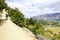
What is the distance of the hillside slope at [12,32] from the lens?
2.98 m

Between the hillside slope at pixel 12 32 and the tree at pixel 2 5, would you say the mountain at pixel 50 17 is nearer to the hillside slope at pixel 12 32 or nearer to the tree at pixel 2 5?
the hillside slope at pixel 12 32

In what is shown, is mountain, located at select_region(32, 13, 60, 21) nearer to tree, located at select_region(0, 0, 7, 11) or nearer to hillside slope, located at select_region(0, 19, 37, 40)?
hillside slope, located at select_region(0, 19, 37, 40)

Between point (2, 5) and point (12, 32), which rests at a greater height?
point (2, 5)

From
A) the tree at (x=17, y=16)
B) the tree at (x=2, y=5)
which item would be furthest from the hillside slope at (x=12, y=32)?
the tree at (x=2, y=5)

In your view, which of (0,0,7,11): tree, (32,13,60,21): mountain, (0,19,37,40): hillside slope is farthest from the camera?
(32,13,60,21): mountain

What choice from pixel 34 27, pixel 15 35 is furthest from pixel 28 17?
pixel 15 35

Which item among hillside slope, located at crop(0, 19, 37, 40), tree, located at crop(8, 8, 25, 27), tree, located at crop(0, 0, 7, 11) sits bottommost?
hillside slope, located at crop(0, 19, 37, 40)

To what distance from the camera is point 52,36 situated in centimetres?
306

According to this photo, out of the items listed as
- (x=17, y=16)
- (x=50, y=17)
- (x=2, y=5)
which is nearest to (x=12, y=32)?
(x=17, y=16)

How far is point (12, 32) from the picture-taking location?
3047 mm

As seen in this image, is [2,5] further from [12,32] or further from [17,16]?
[12,32]

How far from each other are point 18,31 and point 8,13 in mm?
405

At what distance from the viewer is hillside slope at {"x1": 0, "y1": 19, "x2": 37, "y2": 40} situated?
2977 mm

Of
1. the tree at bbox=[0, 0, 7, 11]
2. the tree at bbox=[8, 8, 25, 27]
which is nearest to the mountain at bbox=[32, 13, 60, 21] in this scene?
the tree at bbox=[8, 8, 25, 27]
